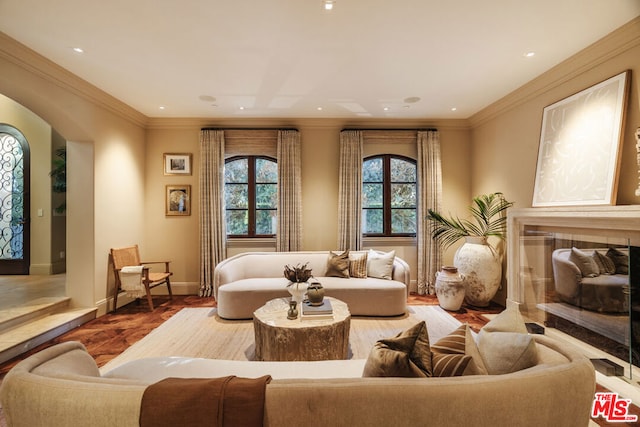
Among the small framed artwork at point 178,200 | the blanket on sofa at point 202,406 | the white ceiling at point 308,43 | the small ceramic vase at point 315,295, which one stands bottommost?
the small ceramic vase at point 315,295

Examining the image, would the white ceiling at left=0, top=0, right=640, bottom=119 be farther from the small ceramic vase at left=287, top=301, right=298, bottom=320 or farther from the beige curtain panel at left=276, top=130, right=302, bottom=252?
the small ceramic vase at left=287, top=301, right=298, bottom=320

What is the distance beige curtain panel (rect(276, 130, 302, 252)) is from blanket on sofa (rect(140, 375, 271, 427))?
3.80 m

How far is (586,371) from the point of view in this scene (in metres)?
1.08

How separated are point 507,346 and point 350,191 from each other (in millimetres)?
3682

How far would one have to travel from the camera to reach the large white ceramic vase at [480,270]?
3939mm

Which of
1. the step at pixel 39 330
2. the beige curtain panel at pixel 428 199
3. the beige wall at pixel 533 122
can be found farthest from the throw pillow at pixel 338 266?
the step at pixel 39 330

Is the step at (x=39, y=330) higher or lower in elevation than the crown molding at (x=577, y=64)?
lower

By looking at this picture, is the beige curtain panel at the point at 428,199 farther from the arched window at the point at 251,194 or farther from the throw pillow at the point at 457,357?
the throw pillow at the point at 457,357

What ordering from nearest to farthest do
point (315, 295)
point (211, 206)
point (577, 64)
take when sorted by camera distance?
1. point (315, 295)
2. point (577, 64)
3. point (211, 206)

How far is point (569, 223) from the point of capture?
2.80 meters

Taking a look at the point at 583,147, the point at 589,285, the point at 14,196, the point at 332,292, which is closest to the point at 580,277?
the point at 589,285

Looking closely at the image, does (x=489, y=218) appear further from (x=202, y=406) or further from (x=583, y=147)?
(x=202, y=406)

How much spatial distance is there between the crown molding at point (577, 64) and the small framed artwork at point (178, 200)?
5168 millimetres

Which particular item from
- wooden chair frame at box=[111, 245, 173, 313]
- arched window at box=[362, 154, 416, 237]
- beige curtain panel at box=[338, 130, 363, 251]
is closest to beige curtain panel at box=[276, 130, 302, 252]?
beige curtain panel at box=[338, 130, 363, 251]
